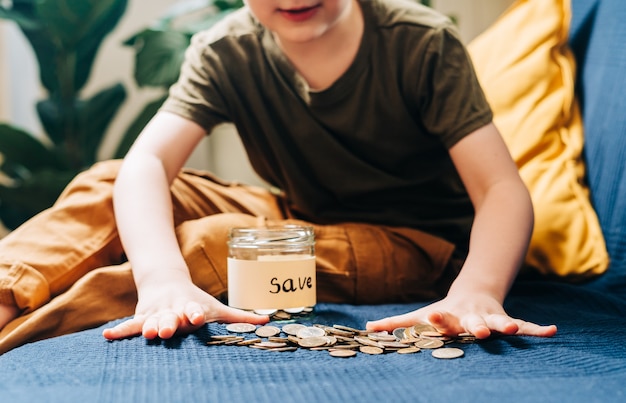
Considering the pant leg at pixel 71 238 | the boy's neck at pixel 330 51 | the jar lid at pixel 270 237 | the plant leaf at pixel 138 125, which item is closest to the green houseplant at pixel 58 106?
the plant leaf at pixel 138 125

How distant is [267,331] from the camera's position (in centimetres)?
79

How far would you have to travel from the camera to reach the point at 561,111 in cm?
128

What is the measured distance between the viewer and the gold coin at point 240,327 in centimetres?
79

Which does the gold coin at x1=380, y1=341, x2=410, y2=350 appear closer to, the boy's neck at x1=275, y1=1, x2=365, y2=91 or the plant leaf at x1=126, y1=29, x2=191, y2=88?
the boy's neck at x1=275, y1=1, x2=365, y2=91

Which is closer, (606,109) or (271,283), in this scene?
(271,283)

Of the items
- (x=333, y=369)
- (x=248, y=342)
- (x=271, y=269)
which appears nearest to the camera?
(x=333, y=369)

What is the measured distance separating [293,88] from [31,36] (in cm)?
104

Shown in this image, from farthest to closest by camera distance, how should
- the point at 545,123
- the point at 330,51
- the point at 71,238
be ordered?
1. the point at 545,123
2. the point at 330,51
3. the point at 71,238

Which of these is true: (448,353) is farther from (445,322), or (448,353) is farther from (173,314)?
→ (173,314)

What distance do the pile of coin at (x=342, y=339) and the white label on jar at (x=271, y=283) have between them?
2.2 inches

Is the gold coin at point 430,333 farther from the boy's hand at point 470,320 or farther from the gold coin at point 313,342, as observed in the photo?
the gold coin at point 313,342

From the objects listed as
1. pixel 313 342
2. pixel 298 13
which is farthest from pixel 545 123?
pixel 313 342

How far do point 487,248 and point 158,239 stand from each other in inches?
17.4

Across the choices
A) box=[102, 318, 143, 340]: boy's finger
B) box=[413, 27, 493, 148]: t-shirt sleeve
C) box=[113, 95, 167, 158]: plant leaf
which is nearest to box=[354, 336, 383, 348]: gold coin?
box=[102, 318, 143, 340]: boy's finger
